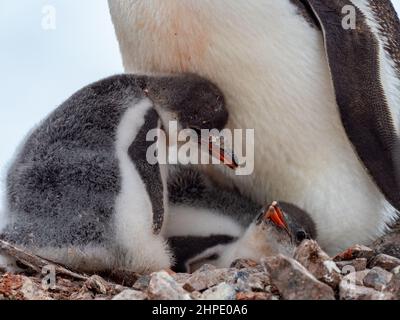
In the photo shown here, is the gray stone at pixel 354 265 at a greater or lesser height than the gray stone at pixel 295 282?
lesser

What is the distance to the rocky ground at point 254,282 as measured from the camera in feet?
9.61

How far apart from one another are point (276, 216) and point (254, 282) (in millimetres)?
744

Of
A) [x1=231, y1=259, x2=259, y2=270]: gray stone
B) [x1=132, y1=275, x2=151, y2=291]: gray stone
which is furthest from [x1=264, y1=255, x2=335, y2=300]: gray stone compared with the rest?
[x1=231, y1=259, x2=259, y2=270]: gray stone

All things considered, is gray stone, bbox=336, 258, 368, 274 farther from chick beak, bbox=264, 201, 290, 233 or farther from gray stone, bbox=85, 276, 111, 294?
gray stone, bbox=85, 276, 111, 294

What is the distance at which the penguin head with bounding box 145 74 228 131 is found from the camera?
3963mm

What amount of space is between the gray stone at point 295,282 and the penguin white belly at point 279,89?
118cm

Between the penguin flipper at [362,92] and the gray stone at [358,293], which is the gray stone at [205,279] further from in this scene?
the penguin flipper at [362,92]

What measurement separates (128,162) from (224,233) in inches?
22.1

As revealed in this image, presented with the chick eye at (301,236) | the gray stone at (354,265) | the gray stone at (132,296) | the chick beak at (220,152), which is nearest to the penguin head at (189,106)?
the chick beak at (220,152)

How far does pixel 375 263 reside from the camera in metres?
3.50

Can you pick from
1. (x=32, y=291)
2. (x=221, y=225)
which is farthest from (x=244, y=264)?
(x=32, y=291)

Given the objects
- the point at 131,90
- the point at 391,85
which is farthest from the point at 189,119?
the point at 391,85

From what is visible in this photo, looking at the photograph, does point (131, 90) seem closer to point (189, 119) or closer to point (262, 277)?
point (189, 119)

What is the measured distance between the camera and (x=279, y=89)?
4.11m
